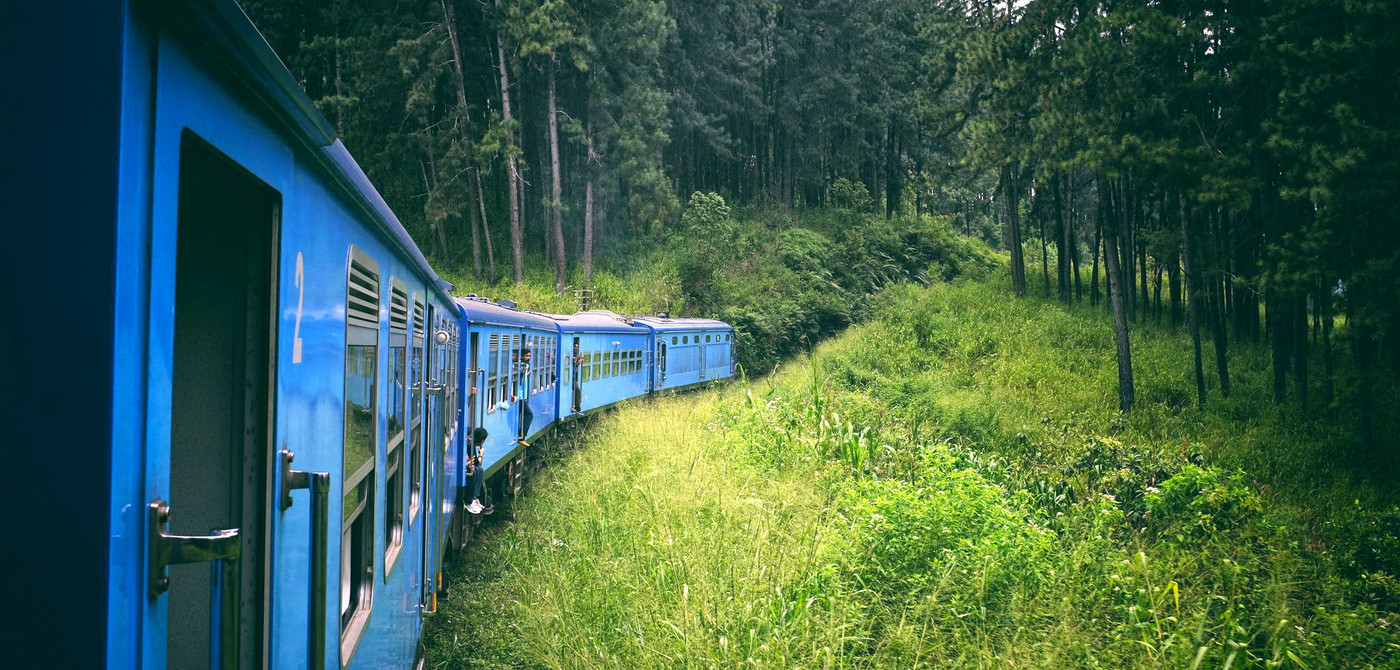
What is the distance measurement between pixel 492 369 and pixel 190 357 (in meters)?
7.46

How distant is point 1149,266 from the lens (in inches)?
1222

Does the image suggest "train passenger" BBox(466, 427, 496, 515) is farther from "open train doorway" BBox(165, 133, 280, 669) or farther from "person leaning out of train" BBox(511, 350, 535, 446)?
"open train doorway" BBox(165, 133, 280, 669)

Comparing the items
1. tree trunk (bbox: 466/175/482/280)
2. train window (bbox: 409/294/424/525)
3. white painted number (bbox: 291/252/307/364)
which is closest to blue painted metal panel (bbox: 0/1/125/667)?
white painted number (bbox: 291/252/307/364)

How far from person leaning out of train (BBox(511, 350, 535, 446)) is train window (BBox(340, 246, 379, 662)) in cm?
738

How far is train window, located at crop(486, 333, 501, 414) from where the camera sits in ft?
29.2

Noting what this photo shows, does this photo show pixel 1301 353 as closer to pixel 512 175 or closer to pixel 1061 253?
pixel 1061 253

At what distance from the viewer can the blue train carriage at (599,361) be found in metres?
13.8

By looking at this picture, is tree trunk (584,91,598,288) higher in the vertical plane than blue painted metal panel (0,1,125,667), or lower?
higher

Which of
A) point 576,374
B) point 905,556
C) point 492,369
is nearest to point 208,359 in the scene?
point 905,556

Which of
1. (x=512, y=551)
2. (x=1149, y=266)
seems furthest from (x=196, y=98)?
(x=1149, y=266)

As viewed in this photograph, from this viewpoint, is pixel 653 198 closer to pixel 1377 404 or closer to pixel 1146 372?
pixel 1146 372

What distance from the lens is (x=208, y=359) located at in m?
1.84

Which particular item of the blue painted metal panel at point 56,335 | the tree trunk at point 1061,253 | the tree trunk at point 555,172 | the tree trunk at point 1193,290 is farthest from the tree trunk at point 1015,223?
the blue painted metal panel at point 56,335

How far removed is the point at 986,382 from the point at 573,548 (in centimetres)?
1304
